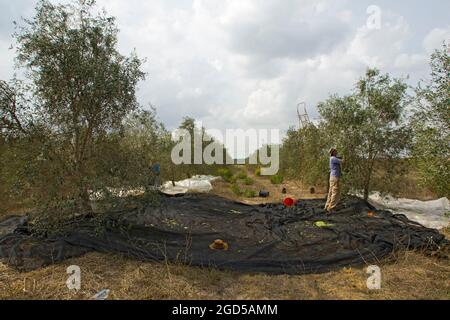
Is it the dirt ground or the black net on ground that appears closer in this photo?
the dirt ground

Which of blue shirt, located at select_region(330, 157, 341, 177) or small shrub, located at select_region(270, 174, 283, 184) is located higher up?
blue shirt, located at select_region(330, 157, 341, 177)

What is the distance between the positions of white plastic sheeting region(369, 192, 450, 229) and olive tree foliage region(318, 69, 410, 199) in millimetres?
839

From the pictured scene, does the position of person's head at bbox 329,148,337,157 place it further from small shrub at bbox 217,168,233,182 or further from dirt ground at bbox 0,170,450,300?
small shrub at bbox 217,168,233,182

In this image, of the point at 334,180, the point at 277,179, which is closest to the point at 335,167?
the point at 334,180

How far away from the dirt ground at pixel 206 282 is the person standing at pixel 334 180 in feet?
11.0

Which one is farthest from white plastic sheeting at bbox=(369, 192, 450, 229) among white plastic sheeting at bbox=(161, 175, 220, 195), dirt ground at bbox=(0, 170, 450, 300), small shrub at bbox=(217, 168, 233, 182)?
small shrub at bbox=(217, 168, 233, 182)

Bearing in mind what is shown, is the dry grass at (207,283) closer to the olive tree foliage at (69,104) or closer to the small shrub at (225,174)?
the olive tree foliage at (69,104)

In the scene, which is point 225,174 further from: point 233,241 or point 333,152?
point 233,241

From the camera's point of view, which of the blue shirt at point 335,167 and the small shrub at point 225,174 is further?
the small shrub at point 225,174

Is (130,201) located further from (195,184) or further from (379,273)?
(195,184)

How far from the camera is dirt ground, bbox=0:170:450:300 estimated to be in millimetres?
3773

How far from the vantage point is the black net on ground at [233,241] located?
15.0 ft

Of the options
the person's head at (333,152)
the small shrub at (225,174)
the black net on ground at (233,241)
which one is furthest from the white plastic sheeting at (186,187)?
the person's head at (333,152)

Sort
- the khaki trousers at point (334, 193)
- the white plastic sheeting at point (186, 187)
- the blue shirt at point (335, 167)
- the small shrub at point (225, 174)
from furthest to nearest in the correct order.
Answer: the small shrub at point (225, 174)
the white plastic sheeting at point (186, 187)
the khaki trousers at point (334, 193)
the blue shirt at point (335, 167)
